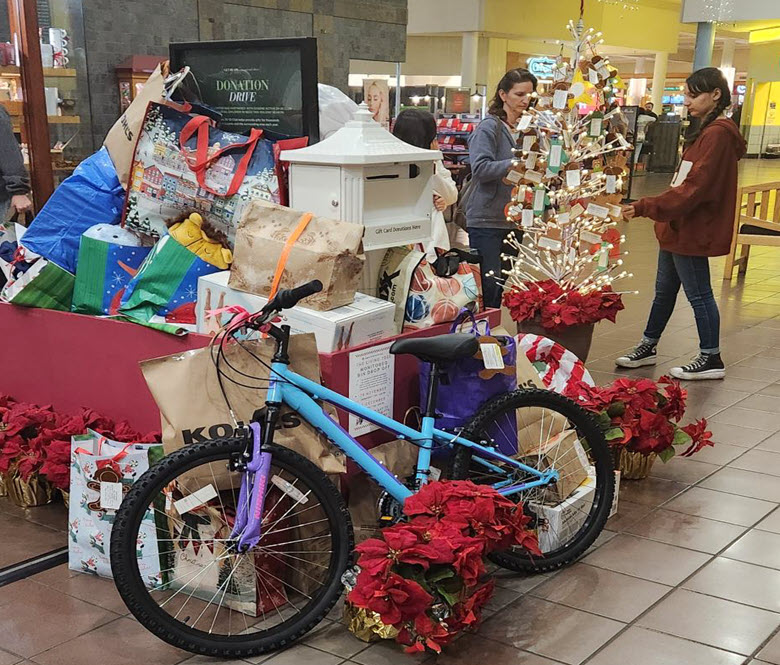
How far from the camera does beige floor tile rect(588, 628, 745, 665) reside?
2328 millimetres

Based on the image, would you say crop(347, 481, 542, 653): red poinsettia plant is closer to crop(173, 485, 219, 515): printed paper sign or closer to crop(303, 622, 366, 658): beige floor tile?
crop(303, 622, 366, 658): beige floor tile

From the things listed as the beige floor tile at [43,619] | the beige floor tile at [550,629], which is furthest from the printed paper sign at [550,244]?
the beige floor tile at [43,619]

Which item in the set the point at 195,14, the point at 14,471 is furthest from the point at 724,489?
the point at 195,14

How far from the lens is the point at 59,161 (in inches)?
272

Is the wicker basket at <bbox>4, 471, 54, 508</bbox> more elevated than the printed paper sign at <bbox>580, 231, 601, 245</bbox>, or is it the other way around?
the printed paper sign at <bbox>580, 231, 601, 245</bbox>

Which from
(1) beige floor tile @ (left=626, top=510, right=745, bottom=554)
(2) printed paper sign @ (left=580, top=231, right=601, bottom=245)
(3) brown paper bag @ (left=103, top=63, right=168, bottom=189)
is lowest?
(1) beige floor tile @ (left=626, top=510, right=745, bottom=554)

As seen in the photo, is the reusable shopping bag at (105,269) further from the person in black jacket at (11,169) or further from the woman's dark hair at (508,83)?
the woman's dark hair at (508,83)

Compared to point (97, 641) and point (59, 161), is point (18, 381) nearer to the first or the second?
point (97, 641)

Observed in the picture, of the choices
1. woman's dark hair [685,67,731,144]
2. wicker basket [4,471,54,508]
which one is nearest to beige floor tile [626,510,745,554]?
wicker basket [4,471,54,508]

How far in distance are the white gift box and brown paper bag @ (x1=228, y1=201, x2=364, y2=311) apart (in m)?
0.03

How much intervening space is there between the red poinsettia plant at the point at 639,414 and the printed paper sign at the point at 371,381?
0.96 m

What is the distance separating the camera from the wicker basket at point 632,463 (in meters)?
3.47

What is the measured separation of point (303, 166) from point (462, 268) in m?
0.63

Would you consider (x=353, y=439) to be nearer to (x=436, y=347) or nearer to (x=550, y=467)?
(x=436, y=347)
